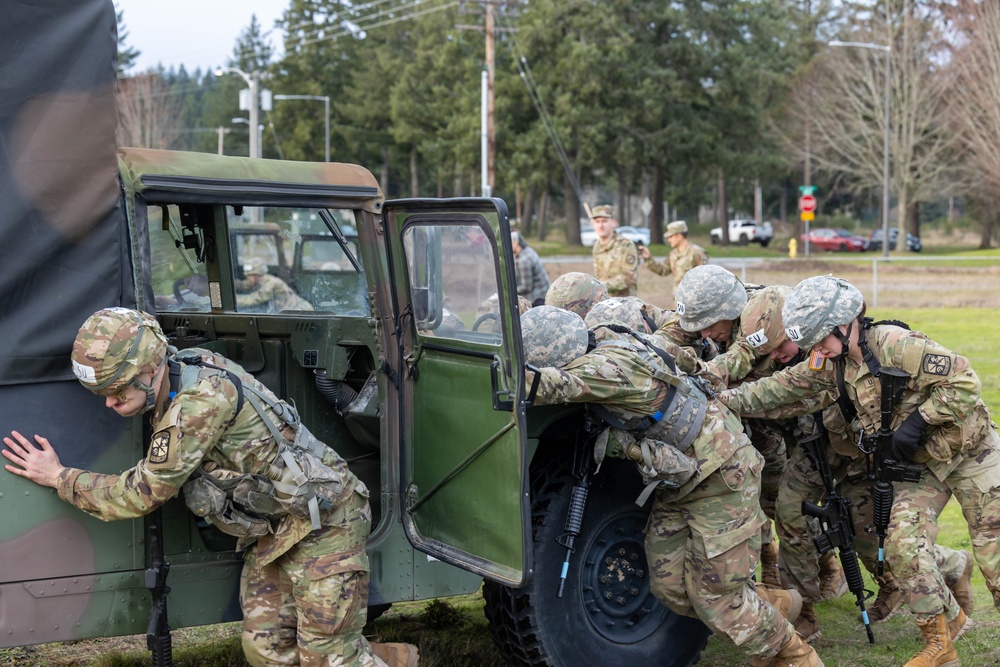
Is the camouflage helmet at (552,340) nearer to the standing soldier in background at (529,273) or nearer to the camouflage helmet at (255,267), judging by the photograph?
A: the camouflage helmet at (255,267)

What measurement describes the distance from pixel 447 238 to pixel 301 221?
4.94 ft

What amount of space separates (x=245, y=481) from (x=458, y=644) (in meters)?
1.72

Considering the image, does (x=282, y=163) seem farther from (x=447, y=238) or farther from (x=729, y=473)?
(x=729, y=473)

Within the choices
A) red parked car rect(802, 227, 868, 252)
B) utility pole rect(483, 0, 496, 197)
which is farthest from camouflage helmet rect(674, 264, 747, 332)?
red parked car rect(802, 227, 868, 252)

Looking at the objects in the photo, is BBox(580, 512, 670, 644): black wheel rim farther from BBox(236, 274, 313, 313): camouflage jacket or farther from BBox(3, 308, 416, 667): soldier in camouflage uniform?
BBox(236, 274, 313, 313): camouflage jacket

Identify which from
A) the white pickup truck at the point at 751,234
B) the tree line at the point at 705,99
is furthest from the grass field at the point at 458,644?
the white pickup truck at the point at 751,234

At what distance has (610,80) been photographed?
140ft

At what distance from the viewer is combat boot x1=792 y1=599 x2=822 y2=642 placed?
5293mm

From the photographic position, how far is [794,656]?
451 cm

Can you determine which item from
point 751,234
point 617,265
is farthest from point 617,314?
point 751,234

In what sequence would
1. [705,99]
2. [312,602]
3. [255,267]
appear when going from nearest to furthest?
[312,602], [255,267], [705,99]

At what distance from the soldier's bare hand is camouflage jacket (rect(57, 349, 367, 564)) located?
1.6 inches

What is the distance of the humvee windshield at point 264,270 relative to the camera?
4.85 meters

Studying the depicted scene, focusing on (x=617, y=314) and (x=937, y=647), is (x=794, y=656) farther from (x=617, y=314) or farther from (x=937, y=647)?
(x=617, y=314)
